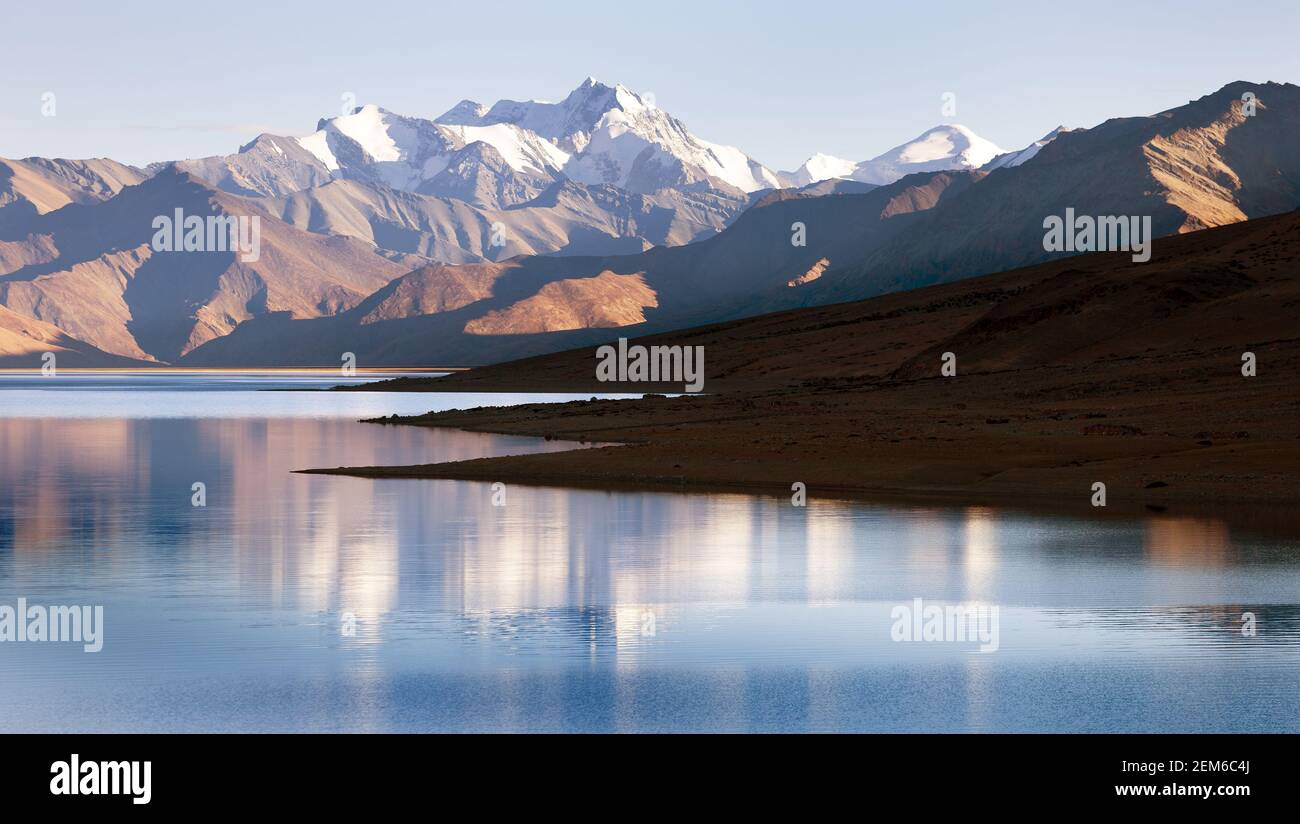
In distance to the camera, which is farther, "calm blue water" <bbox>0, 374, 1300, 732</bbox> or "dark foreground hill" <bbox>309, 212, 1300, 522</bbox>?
"dark foreground hill" <bbox>309, 212, 1300, 522</bbox>

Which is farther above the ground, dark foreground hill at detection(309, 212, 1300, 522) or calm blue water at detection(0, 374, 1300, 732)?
dark foreground hill at detection(309, 212, 1300, 522)

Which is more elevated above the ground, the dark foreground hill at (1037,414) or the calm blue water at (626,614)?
the dark foreground hill at (1037,414)

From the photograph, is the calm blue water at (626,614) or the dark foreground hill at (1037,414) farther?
the dark foreground hill at (1037,414)

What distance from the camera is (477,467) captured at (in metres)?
71.4

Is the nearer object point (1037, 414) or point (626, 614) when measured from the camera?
point (626, 614)

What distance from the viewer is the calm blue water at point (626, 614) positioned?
24.1m

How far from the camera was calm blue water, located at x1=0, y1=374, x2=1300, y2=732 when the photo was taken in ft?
79.0

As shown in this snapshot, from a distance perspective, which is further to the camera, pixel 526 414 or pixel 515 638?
pixel 526 414

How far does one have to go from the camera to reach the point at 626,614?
107 ft

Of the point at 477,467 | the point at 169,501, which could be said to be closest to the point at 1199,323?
the point at 477,467

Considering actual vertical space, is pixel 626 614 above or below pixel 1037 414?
below
